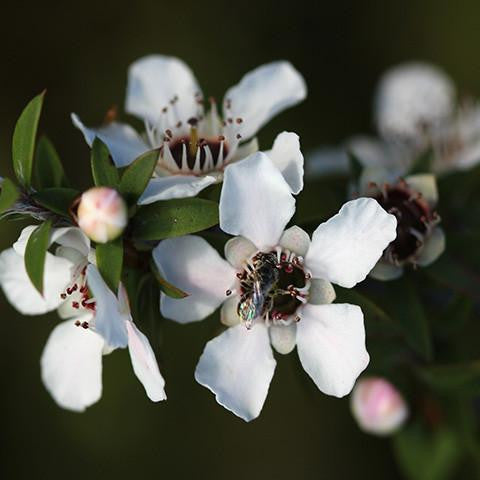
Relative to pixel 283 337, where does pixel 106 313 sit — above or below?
above

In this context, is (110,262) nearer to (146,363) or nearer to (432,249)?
(146,363)

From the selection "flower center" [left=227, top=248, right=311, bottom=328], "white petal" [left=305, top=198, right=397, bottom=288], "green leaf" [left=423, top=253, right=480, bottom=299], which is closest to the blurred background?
"green leaf" [left=423, top=253, right=480, bottom=299]

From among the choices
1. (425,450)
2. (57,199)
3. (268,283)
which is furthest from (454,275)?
(57,199)

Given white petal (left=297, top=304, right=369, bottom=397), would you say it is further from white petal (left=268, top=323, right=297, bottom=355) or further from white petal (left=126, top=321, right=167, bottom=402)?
white petal (left=126, top=321, right=167, bottom=402)

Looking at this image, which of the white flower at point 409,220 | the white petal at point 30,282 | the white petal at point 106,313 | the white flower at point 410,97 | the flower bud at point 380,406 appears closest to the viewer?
the white petal at point 106,313

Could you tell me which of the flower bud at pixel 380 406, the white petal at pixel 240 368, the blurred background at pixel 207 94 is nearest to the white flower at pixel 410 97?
the blurred background at pixel 207 94

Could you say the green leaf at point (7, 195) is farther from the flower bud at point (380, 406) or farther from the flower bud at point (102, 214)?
the flower bud at point (380, 406)

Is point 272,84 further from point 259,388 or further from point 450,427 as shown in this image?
point 450,427
